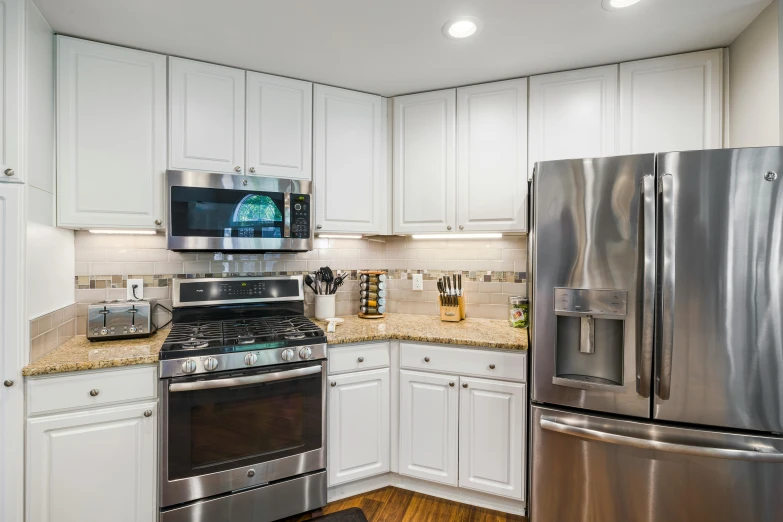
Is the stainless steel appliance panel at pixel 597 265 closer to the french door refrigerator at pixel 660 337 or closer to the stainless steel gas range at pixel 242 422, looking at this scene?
the french door refrigerator at pixel 660 337

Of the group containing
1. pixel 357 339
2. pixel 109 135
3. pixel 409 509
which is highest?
pixel 109 135

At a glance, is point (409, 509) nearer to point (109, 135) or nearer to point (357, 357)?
point (357, 357)

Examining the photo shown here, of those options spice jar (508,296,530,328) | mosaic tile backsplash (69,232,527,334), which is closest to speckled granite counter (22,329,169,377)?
mosaic tile backsplash (69,232,527,334)

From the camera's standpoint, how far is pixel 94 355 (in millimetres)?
1702

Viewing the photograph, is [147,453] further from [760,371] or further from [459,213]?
[760,371]

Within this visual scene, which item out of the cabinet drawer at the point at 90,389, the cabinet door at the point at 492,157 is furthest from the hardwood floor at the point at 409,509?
the cabinet door at the point at 492,157

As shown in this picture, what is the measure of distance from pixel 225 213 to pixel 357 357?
1096mm

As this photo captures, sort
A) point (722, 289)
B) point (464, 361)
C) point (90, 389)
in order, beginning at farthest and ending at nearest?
1. point (464, 361)
2. point (90, 389)
3. point (722, 289)

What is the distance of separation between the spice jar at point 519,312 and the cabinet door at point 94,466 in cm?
199

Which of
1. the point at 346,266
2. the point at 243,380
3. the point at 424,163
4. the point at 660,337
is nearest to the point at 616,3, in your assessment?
the point at 424,163

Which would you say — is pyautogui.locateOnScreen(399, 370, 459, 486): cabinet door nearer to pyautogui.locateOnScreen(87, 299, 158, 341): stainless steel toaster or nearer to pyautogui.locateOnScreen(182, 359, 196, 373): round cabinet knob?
pyautogui.locateOnScreen(182, 359, 196, 373): round cabinet knob

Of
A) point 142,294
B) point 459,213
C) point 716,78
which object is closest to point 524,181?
point 459,213

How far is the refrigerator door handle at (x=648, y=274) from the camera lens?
61.7 inches

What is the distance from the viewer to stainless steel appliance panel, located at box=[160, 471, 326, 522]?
→ 175 centimetres
